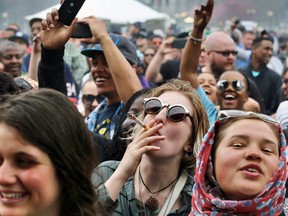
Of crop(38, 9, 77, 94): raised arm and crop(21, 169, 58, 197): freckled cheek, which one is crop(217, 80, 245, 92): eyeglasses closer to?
crop(38, 9, 77, 94): raised arm

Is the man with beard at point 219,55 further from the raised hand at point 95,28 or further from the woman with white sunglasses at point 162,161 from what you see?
the woman with white sunglasses at point 162,161

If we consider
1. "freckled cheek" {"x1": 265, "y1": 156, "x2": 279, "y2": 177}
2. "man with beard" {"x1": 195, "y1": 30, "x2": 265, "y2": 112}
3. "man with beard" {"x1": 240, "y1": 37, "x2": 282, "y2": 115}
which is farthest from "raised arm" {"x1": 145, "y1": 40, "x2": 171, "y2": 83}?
"freckled cheek" {"x1": 265, "y1": 156, "x2": 279, "y2": 177}

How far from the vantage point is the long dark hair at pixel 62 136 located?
2773 millimetres

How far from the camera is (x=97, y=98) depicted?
8.10 m

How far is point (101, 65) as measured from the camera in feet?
19.9

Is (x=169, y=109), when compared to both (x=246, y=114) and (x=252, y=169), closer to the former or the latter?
(x=246, y=114)

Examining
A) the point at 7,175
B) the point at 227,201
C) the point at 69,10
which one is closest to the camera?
the point at 7,175

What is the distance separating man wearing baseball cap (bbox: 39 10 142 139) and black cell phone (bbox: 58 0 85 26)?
34 mm

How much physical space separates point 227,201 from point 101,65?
2888 millimetres

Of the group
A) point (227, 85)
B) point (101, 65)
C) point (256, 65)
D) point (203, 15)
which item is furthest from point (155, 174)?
point (256, 65)

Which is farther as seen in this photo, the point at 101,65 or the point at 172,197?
the point at 101,65

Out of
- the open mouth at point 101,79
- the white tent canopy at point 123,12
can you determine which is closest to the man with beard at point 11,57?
the open mouth at point 101,79

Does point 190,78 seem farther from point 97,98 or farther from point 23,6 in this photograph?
point 23,6

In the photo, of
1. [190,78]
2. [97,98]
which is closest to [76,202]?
[190,78]
